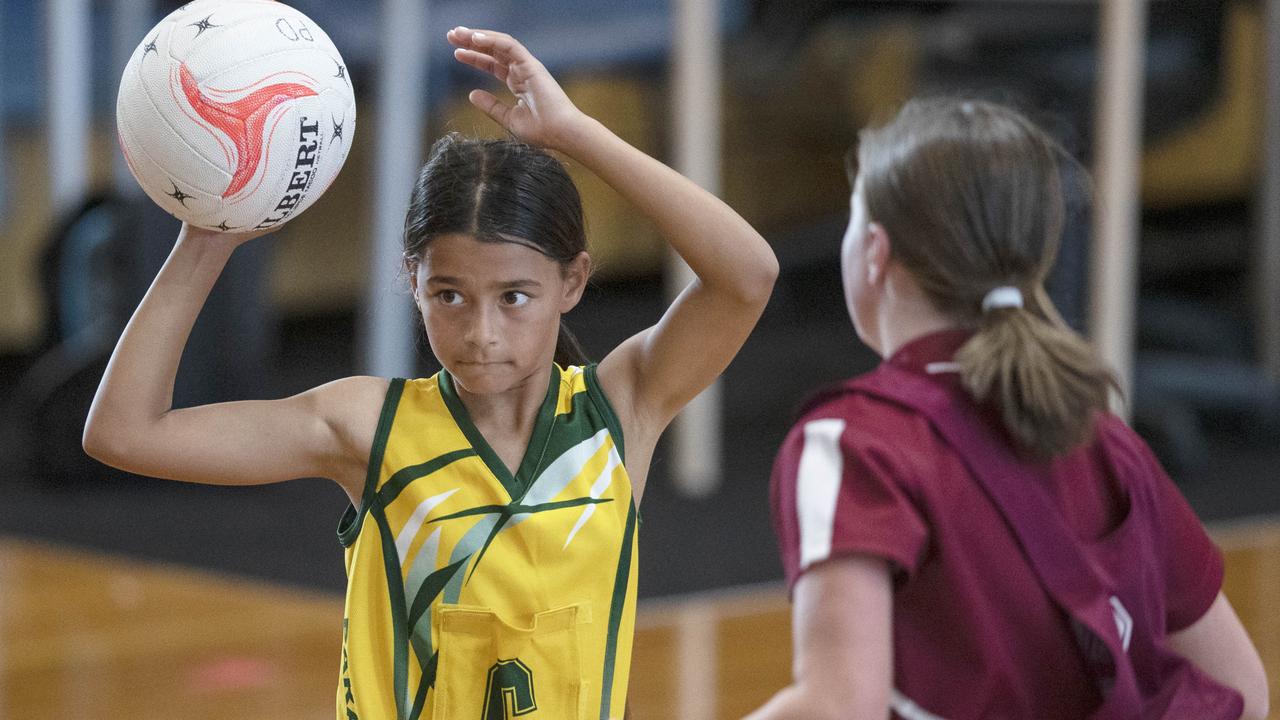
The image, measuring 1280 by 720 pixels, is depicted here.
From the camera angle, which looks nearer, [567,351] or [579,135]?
[579,135]

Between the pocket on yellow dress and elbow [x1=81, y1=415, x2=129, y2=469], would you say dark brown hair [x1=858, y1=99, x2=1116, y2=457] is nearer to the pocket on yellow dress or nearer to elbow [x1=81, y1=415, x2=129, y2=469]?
the pocket on yellow dress

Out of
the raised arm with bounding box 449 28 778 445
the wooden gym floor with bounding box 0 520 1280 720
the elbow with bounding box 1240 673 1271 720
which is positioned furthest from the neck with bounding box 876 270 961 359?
the wooden gym floor with bounding box 0 520 1280 720

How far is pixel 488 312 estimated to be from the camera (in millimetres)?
1199

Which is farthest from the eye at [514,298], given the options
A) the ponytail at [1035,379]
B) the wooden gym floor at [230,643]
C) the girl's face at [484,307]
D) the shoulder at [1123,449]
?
the wooden gym floor at [230,643]

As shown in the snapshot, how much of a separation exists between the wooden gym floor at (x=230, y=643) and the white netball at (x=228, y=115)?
4.87 feet

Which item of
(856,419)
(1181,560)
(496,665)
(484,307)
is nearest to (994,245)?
(856,419)

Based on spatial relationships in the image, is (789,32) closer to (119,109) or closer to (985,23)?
(985,23)

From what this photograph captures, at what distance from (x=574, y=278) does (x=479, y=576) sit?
0.83ft

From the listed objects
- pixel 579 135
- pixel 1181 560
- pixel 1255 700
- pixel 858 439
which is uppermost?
pixel 579 135

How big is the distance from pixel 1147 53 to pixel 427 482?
14.2 feet

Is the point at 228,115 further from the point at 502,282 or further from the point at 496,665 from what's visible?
the point at 496,665

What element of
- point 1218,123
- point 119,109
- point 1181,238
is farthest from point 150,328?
point 1218,123

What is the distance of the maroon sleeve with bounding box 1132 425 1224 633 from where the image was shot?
1183 millimetres

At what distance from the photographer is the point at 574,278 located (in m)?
1.28
